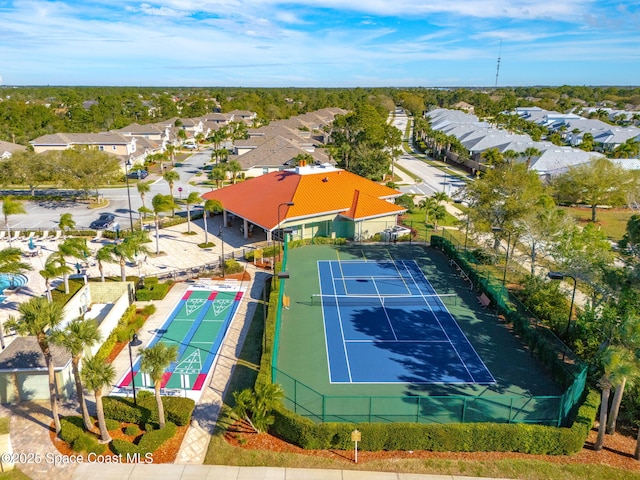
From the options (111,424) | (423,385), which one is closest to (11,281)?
(111,424)

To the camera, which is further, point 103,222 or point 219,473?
point 103,222

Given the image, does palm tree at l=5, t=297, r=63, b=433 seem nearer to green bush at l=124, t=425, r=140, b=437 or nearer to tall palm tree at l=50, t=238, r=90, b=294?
green bush at l=124, t=425, r=140, b=437

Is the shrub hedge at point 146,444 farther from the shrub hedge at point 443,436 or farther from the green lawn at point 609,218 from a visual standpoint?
the green lawn at point 609,218

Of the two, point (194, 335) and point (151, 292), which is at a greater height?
point (151, 292)

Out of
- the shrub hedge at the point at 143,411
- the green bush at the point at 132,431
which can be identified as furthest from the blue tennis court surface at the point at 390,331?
the green bush at the point at 132,431

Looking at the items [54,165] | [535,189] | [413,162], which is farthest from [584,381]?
[413,162]

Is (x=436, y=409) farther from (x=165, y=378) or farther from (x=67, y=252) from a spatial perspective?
(x=67, y=252)

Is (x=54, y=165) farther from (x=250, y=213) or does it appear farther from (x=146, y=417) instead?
(x=146, y=417)

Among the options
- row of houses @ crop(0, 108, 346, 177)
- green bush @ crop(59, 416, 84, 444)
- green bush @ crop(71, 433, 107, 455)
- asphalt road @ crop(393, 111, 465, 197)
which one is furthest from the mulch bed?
row of houses @ crop(0, 108, 346, 177)
